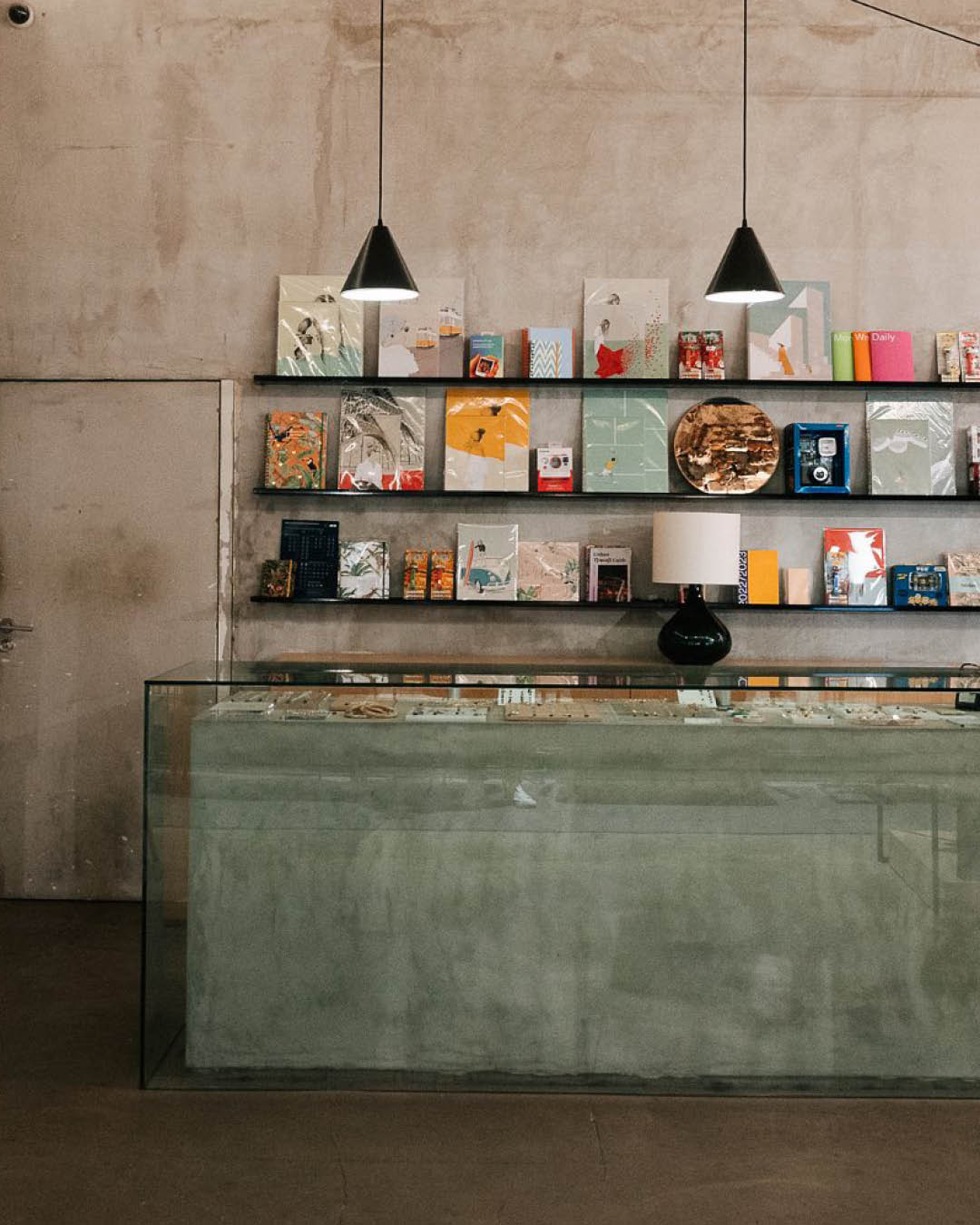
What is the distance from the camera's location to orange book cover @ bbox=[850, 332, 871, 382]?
4883 millimetres

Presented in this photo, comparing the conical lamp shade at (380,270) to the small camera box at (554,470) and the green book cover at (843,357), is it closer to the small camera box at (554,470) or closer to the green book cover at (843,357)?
the small camera box at (554,470)

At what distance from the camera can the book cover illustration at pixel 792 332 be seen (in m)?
4.91

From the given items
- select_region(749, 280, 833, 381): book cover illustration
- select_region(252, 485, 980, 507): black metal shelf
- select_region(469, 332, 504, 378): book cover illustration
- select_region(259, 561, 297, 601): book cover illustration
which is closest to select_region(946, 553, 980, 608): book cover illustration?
select_region(252, 485, 980, 507): black metal shelf

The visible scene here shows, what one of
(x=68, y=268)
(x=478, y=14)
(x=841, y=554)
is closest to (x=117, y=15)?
(x=68, y=268)

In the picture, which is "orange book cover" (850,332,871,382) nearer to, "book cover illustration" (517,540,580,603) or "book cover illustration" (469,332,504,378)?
"book cover illustration" (517,540,580,603)

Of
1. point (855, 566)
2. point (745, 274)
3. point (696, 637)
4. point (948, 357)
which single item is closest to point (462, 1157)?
point (696, 637)

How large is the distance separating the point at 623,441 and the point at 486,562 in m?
0.82

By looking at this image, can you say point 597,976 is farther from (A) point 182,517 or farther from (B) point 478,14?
(B) point 478,14

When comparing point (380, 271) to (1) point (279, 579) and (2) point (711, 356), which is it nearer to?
(1) point (279, 579)

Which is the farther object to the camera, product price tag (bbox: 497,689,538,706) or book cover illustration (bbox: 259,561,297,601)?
book cover illustration (bbox: 259,561,297,601)

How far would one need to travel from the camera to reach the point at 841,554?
495 centimetres

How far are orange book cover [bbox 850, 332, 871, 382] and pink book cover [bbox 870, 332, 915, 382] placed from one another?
0.07ft

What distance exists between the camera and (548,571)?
16.3 ft

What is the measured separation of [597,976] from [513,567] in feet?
7.45
